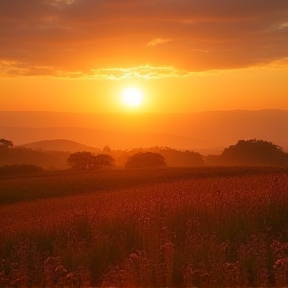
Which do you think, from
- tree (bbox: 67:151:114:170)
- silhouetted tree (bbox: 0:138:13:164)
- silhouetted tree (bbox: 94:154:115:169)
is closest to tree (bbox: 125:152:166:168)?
silhouetted tree (bbox: 94:154:115:169)

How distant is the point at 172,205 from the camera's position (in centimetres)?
1418

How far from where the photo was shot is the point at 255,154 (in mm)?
80750

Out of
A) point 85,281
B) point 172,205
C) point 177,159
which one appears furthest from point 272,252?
point 177,159

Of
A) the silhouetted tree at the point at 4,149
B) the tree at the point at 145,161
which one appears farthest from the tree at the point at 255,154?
the silhouetted tree at the point at 4,149

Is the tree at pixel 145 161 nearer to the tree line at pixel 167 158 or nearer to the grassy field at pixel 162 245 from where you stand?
the tree line at pixel 167 158

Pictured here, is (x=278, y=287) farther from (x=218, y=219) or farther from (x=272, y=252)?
(x=218, y=219)

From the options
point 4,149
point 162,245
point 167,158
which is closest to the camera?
point 162,245

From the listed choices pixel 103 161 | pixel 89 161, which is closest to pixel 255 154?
pixel 103 161

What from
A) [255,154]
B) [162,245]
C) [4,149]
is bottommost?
[162,245]

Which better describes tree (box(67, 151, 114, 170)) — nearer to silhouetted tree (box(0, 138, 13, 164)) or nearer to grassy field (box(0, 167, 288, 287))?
silhouetted tree (box(0, 138, 13, 164))

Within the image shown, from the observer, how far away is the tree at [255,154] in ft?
255

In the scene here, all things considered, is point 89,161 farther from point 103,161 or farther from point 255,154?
point 255,154

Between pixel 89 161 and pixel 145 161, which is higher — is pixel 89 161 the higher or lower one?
the higher one

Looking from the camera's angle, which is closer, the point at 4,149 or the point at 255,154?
the point at 255,154
